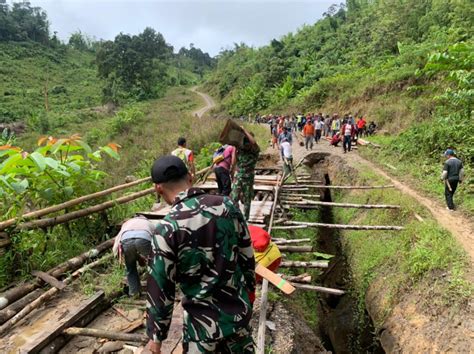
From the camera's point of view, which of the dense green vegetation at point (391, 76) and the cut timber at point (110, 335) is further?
the dense green vegetation at point (391, 76)

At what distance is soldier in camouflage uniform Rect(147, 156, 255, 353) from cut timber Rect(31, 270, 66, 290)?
2.75m

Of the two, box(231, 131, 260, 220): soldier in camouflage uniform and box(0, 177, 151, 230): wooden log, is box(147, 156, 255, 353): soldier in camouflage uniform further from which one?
box(231, 131, 260, 220): soldier in camouflage uniform

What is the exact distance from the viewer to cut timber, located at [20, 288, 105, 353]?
3253 millimetres

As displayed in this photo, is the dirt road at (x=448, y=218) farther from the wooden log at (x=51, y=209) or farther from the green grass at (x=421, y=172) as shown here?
the wooden log at (x=51, y=209)

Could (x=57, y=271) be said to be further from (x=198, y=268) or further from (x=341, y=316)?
(x=341, y=316)

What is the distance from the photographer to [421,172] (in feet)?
34.1

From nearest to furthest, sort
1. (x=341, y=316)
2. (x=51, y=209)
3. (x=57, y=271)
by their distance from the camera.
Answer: (x=57, y=271) < (x=51, y=209) < (x=341, y=316)

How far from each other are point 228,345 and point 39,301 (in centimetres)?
A: 288

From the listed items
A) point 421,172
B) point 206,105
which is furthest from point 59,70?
point 421,172

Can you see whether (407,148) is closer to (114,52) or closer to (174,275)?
(174,275)

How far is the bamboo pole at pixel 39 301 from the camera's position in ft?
12.0

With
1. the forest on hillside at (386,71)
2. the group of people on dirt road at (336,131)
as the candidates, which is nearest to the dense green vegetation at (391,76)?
the forest on hillside at (386,71)

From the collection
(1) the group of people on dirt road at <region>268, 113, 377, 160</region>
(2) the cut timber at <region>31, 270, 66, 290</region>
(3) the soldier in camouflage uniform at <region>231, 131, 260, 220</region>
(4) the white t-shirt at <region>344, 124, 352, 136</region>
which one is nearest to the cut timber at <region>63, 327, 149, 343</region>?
(2) the cut timber at <region>31, 270, 66, 290</region>

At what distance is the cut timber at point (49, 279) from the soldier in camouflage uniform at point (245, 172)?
275cm
